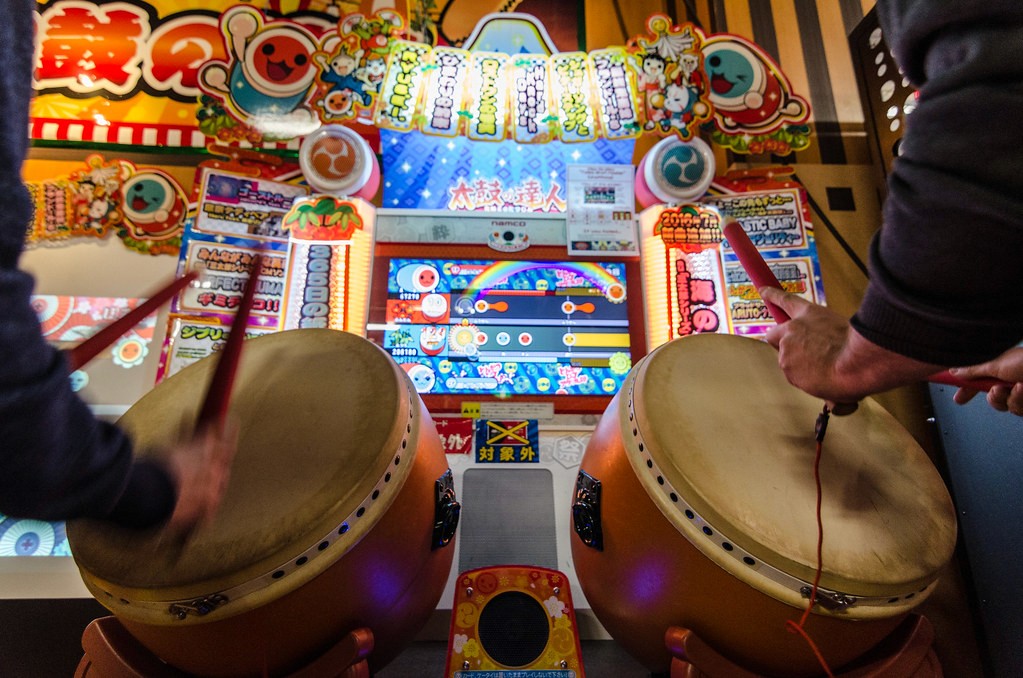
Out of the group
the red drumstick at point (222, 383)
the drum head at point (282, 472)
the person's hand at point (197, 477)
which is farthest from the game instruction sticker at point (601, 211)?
the person's hand at point (197, 477)

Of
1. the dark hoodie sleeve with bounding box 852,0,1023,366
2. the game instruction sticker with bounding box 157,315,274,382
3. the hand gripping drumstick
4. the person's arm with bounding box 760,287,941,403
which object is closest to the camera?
the dark hoodie sleeve with bounding box 852,0,1023,366

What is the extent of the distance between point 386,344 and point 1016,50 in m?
1.82

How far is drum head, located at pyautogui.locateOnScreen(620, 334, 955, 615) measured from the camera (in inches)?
41.3

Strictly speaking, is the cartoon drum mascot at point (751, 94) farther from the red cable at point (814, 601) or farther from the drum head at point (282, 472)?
the drum head at point (282, 472)

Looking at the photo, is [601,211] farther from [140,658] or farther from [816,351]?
[140,658]

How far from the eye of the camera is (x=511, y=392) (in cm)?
204

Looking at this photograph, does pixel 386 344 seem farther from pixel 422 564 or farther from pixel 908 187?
pixel 908 187

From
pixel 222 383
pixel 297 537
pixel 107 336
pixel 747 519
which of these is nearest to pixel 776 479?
pixel 747 519

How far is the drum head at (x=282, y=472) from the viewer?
1.02 m

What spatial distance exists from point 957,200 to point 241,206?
2363 mm

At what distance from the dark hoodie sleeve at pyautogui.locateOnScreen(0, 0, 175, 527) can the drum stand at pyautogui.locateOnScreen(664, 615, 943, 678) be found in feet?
3.54

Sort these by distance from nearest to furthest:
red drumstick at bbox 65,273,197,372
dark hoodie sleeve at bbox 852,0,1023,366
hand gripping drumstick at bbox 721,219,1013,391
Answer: dark hoodie sleeve at bbox 852,0,1023,366 → hand gripping drumstick at bbox 721,219,1013,391 → red drumstick at bbox 65,273,197,372

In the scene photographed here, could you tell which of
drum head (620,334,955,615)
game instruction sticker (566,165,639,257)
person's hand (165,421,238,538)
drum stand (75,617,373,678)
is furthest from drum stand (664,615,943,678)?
game instruction sticker (566,165,639,257)

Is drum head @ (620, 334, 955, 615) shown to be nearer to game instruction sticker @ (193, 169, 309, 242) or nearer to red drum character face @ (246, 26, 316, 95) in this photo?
game instruction sticker @ (193, 169, 309, 242)
